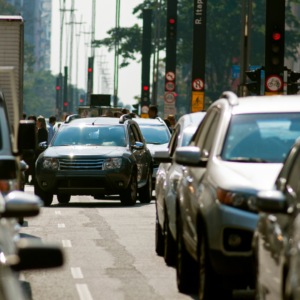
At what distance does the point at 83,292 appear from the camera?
7.35 metres

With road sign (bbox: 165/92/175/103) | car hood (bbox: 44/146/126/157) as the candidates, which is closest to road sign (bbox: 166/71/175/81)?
road sign (bbox: 165/92/175/103)

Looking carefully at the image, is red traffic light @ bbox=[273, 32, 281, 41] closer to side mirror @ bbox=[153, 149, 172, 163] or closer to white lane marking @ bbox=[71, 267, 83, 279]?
side mirror @ bbox=[153, 149, 172, 163]

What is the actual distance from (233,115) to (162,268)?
2232mm

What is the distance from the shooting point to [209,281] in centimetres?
636

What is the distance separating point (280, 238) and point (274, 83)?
14972mm

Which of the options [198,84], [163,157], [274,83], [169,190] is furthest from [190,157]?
[198,84]

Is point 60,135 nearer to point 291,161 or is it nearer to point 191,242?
point 191,242

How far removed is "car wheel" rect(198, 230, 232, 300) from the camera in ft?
20.6

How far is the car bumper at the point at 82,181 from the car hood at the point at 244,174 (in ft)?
30.2

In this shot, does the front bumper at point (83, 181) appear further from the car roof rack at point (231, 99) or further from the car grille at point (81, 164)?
the car roof rack at point (231, 99)

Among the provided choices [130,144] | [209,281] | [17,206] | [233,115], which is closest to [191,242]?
[209,281]

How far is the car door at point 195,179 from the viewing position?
678 centimetres

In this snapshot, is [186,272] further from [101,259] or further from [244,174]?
[101,259]

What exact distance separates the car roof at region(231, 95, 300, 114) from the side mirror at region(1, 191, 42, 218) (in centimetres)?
348
